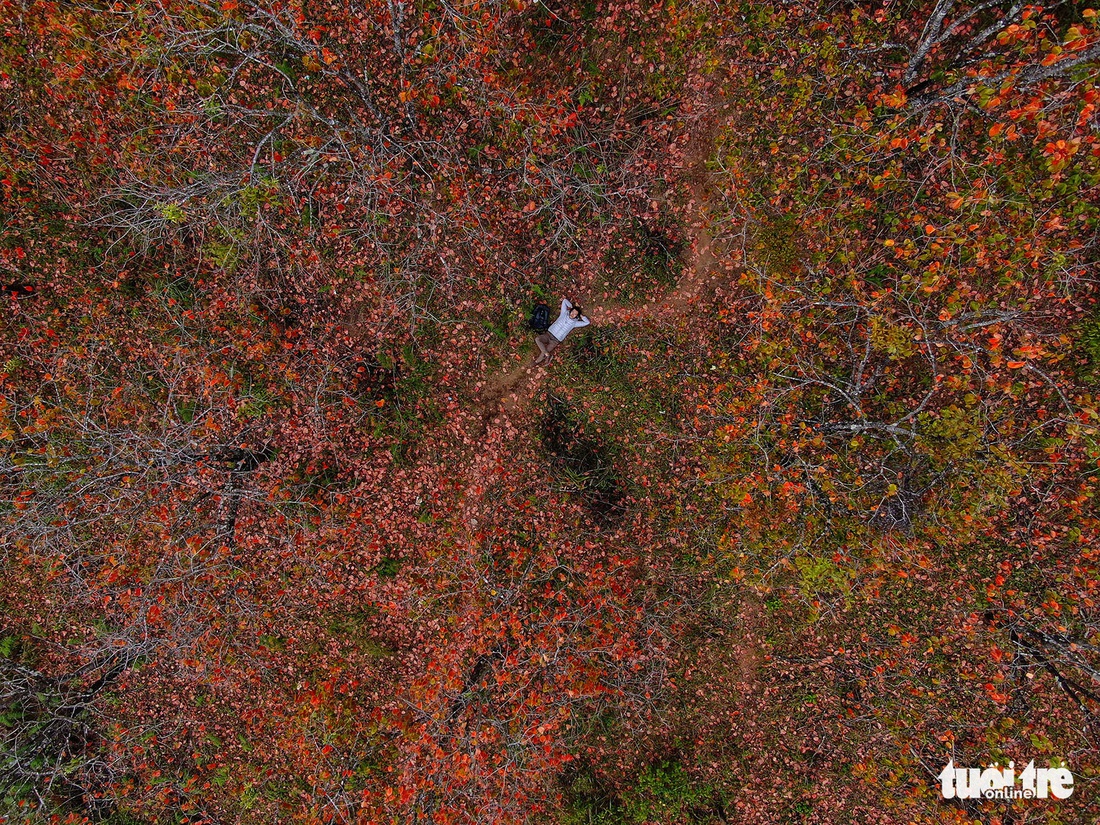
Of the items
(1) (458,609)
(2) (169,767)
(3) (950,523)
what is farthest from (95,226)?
(3) (950,523)

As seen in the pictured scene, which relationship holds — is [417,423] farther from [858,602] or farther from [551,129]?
[858,602]

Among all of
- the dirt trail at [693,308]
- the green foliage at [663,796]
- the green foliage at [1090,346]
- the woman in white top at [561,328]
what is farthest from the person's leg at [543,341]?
the green foliage at [1090,346]

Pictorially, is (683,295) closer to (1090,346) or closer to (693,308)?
(693,308)

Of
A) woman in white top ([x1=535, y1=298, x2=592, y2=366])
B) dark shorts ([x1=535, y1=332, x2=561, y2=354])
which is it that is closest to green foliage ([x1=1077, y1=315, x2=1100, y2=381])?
woman in white top ([x1=535, y1=298, x2=592, y2=366])

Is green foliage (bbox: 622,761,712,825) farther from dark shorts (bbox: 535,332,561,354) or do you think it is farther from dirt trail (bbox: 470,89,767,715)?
dark shorts (bbox: 535,332,561,354)

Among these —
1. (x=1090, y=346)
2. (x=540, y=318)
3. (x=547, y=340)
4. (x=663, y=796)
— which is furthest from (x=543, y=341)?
(x=663, y=796)

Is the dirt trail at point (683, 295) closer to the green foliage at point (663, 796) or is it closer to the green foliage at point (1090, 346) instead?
the green foliage at point (1090, 346)
